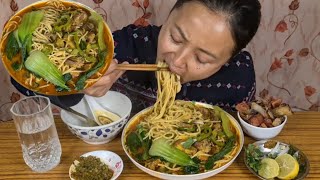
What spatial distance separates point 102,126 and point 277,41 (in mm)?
2003

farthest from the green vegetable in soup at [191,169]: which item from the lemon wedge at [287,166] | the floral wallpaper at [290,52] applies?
the floral wallpaper at [290,52]

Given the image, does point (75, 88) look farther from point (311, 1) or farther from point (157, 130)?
point (311, 1)

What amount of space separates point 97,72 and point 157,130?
1.15ft

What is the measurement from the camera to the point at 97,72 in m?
1.46

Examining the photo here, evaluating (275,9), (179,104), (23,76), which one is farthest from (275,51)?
(23,76)

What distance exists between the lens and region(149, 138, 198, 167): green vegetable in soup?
4.76 ft

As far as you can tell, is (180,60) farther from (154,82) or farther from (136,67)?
(154,82)

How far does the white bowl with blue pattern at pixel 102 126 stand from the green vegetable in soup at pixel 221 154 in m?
0.38

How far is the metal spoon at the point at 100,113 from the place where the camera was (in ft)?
5.41

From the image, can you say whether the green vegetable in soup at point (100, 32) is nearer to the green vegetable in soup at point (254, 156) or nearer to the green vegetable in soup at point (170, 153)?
the green vegetable in soup at point (170, 153)

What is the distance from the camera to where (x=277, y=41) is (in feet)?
10.2

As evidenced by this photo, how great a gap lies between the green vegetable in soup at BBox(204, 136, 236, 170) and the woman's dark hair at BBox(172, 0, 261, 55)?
425mm

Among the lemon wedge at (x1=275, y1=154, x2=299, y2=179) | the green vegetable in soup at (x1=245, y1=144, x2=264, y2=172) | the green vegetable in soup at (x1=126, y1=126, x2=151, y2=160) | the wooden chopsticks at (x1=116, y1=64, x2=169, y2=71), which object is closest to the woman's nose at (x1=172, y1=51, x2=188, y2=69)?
the wooden chopsticks at (x1=116, y1=64, x2=169, y2=71)

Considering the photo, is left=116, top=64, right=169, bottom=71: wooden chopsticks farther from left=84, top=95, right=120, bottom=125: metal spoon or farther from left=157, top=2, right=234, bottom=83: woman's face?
left=84, top=95, right=120, bottom=125: metal spoon
